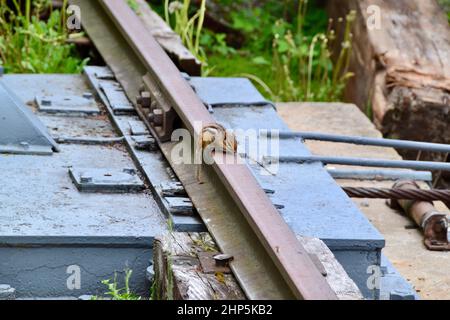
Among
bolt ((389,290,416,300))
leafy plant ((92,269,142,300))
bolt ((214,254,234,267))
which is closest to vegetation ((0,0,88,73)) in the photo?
leafy plant ((92,269,142,300))

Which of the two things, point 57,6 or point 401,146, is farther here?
point 57,6

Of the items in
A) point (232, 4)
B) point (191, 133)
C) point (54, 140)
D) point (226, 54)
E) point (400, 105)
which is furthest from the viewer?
point (232, 4)

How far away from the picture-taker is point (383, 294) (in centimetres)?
362

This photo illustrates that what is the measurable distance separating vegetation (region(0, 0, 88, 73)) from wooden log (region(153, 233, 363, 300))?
3213 mm

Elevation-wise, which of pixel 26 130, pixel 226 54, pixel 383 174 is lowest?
pixel 226 54

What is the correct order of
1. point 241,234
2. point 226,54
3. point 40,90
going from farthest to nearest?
point 226,54 → point 40,90 → point 241,234

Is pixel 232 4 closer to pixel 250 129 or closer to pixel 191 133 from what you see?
pixel 250 129

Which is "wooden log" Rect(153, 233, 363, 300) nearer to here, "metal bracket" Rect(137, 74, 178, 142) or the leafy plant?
the leafy plant

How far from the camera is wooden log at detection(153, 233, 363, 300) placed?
320cm

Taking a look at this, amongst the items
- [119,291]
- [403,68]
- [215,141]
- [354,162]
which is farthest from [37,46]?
[119,291]

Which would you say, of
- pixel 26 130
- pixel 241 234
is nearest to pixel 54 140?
pixel 26 130

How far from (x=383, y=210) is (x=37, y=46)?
2.79m

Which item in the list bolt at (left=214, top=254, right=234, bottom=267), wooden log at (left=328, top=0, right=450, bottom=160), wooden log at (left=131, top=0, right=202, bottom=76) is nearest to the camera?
bolt at (left=214, top=254, right=234, bottom=267)

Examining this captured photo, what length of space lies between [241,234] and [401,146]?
140cm
